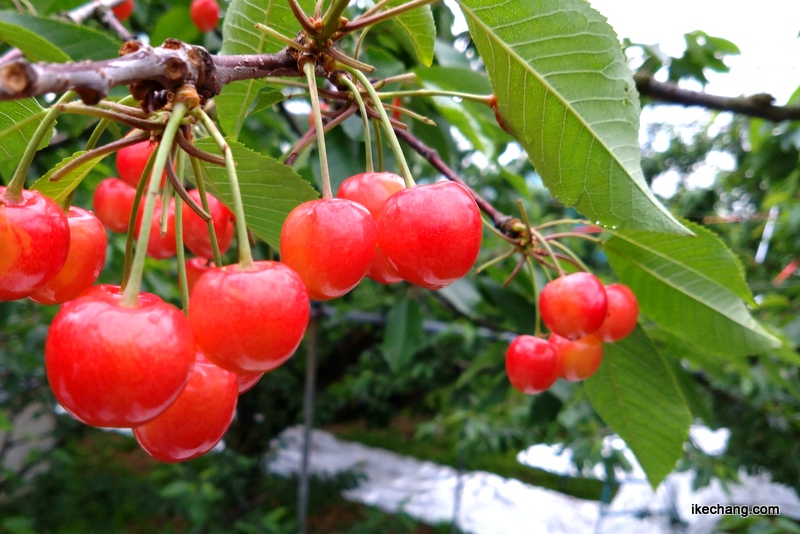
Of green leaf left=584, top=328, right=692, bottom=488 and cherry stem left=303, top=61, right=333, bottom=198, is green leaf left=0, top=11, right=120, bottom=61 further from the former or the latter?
green leaf left=584, top=328, right=692, bottom=488

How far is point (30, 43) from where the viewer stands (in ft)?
1.95

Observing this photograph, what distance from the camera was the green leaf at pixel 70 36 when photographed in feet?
2.96

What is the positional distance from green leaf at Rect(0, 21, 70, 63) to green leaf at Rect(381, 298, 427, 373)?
1.54 m

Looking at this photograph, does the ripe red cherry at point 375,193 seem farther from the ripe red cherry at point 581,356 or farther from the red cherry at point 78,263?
the ripe red cherry at point 581,356

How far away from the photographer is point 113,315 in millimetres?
380

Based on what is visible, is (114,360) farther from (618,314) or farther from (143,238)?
(618,314)

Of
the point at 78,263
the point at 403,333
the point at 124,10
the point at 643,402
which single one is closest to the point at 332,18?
the point at 78,263

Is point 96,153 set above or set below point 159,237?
above

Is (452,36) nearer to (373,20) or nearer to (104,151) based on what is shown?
(373,20)

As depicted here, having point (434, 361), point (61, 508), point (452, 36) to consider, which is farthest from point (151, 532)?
point (452, 36)

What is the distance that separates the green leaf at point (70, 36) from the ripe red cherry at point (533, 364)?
35.2 inches

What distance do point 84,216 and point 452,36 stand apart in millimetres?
1679

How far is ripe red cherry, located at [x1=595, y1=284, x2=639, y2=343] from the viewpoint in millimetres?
919

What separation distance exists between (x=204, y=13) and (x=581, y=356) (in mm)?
1372
